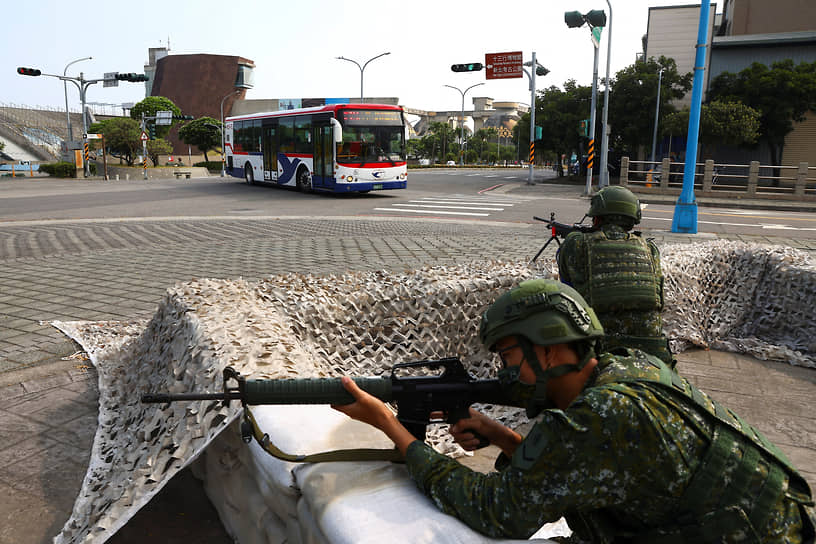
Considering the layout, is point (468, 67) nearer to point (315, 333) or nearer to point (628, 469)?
point (315, 333)

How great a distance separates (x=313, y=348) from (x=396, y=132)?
54.8ft

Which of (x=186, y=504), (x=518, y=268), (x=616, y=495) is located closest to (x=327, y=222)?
(x=518, y=268)

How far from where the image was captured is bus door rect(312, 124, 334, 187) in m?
19.1

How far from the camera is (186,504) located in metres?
2.89

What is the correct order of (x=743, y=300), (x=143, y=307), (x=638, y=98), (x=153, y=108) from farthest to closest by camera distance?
(x=153, y=108)
(x=638, y=98)
(x=143, y=307)
(x=743, y=300)

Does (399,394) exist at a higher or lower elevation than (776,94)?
lower

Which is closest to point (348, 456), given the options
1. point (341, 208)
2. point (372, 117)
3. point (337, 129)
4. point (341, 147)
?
point (341, 208)

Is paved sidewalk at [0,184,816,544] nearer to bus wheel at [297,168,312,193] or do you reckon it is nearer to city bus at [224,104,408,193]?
city bus at [224,104,408,193]

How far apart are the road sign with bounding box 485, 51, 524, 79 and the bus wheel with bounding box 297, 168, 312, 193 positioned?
16975 millimetres

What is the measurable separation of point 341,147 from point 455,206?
3.96 m

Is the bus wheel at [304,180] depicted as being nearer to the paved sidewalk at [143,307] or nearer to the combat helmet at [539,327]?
the paved sidewalk at [143,307]

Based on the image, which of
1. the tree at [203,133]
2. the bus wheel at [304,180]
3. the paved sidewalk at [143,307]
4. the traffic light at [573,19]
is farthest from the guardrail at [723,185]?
the tree at [203,133]

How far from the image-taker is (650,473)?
1.53 meters

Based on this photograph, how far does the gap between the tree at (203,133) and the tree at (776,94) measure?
4792 centimetres
